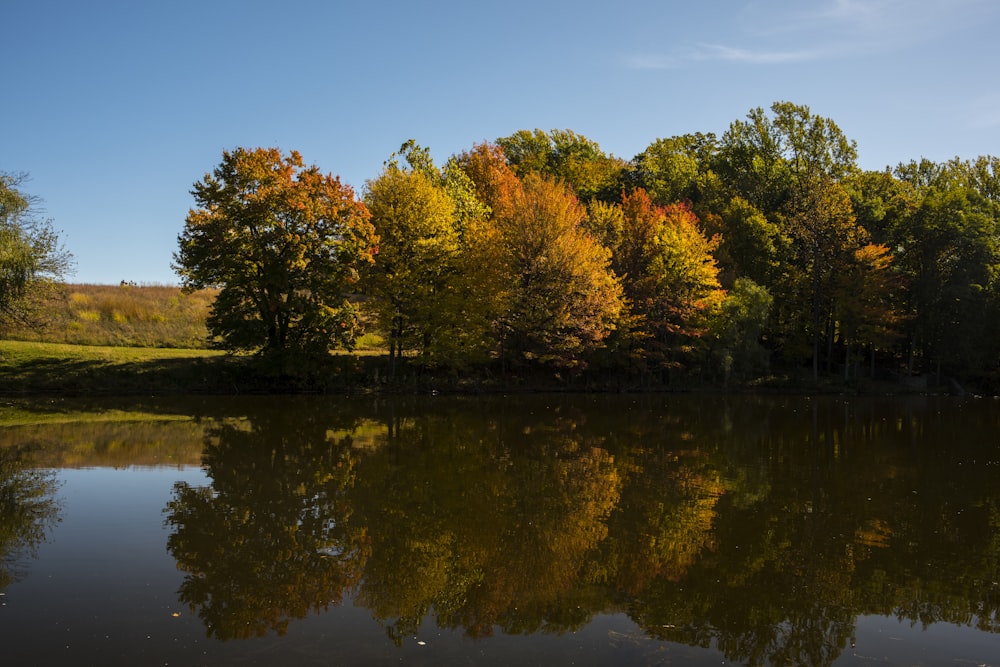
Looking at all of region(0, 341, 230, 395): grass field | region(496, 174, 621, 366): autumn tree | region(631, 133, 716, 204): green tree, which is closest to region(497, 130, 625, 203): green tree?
region(631, 133, 716, 204): green tree

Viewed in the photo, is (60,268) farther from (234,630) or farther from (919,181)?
(919,181)

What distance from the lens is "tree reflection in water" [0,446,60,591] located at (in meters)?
10.8

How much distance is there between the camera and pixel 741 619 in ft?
29.7

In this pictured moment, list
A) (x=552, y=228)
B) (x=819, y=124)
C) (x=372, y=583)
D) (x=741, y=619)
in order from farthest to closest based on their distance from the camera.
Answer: (x=819, y=124) → (x=552, y=228) → (x=372, y=583) → (x=741, y=619)

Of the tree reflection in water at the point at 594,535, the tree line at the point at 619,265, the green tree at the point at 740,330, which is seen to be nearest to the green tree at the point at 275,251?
the tree line at the point at 619,265

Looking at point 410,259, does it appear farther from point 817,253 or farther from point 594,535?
point 817,253

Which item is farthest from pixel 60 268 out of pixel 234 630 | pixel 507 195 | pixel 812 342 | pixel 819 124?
pixel 819 124

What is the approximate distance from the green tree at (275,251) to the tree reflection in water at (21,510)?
18.5m

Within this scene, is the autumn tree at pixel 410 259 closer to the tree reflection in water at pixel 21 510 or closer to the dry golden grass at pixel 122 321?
the dry golden grass at pixel 122 321

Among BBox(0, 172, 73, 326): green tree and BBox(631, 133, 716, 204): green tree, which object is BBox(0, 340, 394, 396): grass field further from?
BBox(631, 133, 716, 204): green tree

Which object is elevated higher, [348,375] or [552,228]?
[552,228]

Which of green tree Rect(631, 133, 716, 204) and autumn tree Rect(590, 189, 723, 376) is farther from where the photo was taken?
green tree Rect(631, 133, 716, 204)

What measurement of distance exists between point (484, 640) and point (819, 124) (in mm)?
64589

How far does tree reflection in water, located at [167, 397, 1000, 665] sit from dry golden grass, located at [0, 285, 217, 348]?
72.3 ft
